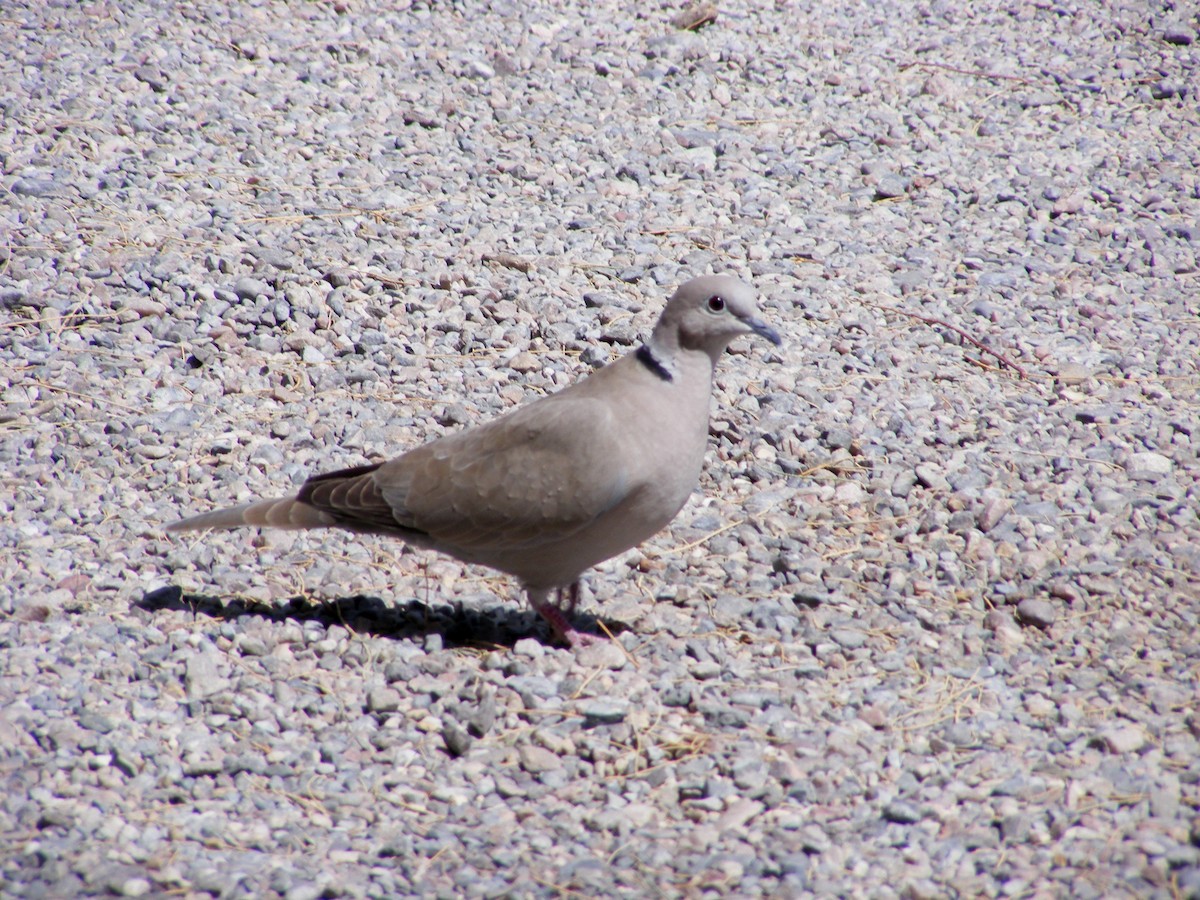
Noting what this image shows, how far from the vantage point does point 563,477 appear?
12.1ft

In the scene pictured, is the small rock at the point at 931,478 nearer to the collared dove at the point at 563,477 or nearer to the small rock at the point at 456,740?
the collared dove at the point at 563,477

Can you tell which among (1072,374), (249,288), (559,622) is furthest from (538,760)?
(1072,374)

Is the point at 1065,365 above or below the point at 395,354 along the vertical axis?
above

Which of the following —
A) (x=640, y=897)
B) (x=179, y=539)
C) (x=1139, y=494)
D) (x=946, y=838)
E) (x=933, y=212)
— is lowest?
(x=179, y=539)

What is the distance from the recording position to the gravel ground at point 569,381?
3.10m

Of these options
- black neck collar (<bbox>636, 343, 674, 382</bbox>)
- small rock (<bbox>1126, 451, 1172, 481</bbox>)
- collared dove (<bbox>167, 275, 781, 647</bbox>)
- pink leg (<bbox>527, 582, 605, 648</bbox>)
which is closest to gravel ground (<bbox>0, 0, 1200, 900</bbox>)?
small rock (<bbox>1126, 451, 1172, 481</bbox>)

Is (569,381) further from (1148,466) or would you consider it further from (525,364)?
(1148,466)

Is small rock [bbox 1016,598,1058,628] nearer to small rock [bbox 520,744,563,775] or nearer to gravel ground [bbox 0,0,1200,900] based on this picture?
gravel ground [bbox 0,0,1200,900]

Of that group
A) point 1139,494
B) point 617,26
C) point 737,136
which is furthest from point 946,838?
point 617,26

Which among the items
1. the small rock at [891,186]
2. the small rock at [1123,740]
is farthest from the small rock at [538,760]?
the small rock at [891,186]

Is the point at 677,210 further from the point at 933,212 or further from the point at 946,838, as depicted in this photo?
the point at 946,838

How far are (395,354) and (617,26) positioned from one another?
3.82 m

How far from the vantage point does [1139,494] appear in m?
4.53

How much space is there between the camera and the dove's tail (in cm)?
395
